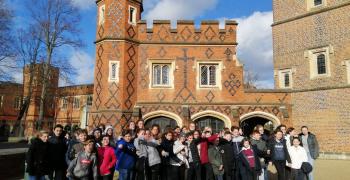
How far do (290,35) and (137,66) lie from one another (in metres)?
8.66

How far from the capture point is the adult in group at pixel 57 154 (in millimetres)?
5742

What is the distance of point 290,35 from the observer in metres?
16.6

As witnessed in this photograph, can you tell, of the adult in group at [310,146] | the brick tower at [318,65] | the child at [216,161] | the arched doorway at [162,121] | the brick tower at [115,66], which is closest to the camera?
the child at [216,161]

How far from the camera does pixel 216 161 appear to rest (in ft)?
22.7

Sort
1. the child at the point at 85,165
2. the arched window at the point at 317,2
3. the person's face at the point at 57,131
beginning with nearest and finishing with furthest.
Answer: the child at the point at 85,165, the person's face at the point at 57,131, the arched window at the point at 317,2

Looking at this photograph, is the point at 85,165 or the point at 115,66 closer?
the point at 85,165

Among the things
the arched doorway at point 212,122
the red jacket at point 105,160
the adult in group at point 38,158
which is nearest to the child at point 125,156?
the red jacket at point 105,160

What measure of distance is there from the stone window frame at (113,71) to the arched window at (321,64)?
10225 millimetres

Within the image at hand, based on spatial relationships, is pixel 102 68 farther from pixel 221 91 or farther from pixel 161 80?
pixel 221 91

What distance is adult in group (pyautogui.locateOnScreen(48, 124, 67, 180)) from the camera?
18.8 feet

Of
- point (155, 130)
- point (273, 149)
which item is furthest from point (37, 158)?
point (273, 149)

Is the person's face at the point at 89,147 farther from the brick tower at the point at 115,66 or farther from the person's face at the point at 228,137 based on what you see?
the brick tower at the point at 115,66

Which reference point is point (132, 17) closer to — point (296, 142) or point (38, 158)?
point (296, 142)

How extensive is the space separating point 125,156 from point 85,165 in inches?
50.3
